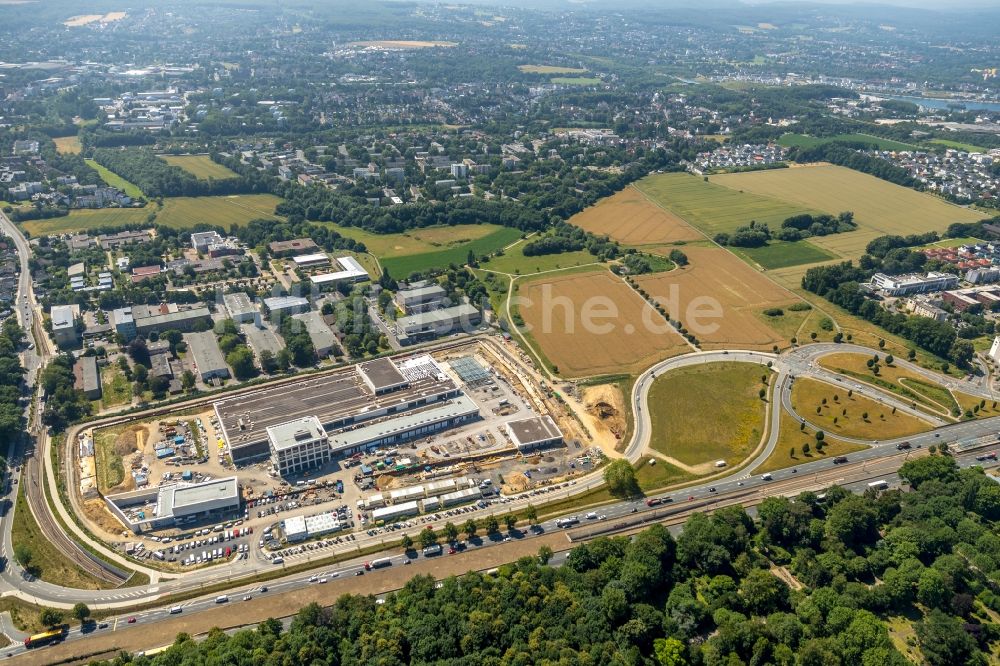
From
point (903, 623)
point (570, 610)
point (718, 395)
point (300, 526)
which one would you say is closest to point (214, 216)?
point (300, 526)

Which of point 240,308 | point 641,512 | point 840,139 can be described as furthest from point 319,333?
point 840,139

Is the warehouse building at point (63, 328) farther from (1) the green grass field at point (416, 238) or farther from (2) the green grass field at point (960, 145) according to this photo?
(2) the green grass field at point (960, 145)

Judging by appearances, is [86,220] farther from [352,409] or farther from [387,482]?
[387,482]

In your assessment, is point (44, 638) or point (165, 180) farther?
point (165, 180)

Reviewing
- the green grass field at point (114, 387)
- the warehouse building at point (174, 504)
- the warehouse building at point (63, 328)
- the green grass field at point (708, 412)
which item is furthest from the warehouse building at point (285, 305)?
the green grass field at point (708, 412)

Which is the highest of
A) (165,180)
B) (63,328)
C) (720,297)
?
(720,297)

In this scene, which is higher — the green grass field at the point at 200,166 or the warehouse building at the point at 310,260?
the warehouse building at the point at 310,260
